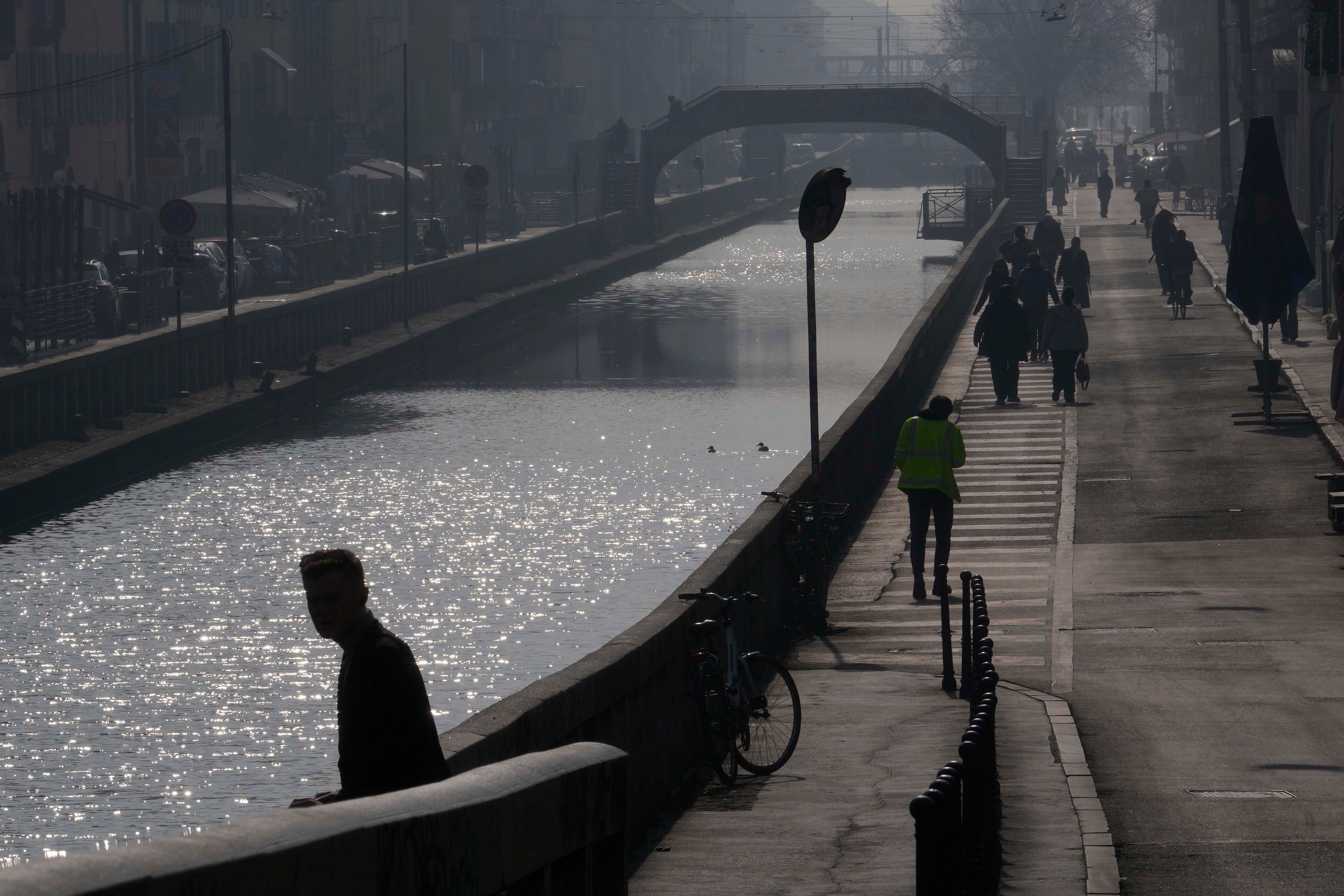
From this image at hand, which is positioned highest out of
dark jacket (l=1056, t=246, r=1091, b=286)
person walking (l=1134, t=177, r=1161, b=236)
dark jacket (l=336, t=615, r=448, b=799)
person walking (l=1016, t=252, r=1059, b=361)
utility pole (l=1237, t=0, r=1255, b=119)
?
utility pole (l=1237, t=0, r=1255, b=119)

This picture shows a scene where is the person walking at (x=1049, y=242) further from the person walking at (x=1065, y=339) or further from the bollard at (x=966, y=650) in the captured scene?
the bollard at (x=966, y=650)

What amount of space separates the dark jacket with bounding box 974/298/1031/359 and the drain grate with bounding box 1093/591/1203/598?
37.3 feet

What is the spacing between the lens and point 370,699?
4777 millimetres

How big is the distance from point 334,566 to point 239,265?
155 ft

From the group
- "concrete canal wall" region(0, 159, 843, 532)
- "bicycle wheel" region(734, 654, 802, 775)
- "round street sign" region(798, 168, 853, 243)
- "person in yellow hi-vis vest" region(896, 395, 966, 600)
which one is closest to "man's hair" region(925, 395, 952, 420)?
"person in yellow hi-vis vest" region(896, 395, 966, 600)

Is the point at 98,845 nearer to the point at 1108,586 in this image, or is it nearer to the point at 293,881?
the point at 1108,586

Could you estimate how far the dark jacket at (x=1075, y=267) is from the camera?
37125 mm

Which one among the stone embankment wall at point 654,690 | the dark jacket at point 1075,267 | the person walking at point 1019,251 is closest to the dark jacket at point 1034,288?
the person walking at point 1019,251

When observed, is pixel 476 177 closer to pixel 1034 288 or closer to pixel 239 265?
pixel 239 265

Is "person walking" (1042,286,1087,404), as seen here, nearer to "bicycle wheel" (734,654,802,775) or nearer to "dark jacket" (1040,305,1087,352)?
"dark jacket" (1040,305,1087,352)

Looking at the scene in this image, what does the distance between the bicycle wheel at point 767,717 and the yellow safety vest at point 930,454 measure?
5.21 m

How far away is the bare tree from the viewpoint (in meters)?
136

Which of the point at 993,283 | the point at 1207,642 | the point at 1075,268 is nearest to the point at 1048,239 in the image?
the point at 1075,268

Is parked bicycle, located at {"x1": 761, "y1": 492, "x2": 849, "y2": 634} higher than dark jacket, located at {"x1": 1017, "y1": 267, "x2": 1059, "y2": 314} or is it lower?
lower
